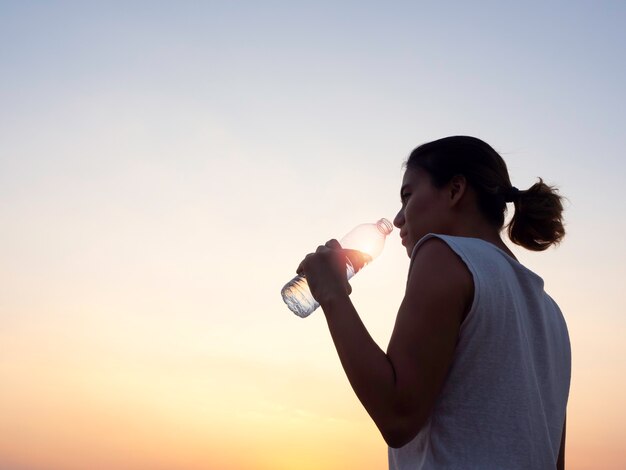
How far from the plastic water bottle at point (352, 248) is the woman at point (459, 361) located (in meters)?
1.13

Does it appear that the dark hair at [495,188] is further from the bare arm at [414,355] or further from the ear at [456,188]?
the bare arm at [414,355]

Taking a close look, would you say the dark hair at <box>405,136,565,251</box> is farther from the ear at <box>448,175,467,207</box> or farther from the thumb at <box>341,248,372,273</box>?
the thumb at <box>341,248,372,273</box>

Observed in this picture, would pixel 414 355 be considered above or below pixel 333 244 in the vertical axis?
below

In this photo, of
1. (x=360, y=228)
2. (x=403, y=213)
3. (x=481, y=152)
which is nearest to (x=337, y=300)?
(x=403, y=213)

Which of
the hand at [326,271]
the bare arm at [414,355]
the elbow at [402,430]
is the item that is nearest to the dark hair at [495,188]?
the hand at [326,271]

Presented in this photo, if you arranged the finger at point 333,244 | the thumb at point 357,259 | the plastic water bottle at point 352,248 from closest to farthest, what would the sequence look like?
1. the finger at point 333,244
2. the thumb at point 357,259
3. the plastic water bottle at point 352,248

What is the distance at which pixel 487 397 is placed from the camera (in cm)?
211

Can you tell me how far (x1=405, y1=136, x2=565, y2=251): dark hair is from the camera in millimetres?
2648

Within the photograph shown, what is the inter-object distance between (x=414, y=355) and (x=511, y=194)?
3.19 ft

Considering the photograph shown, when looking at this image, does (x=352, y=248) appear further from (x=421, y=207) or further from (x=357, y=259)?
(x=421, y=207)

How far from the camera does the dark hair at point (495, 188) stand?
2648 mm

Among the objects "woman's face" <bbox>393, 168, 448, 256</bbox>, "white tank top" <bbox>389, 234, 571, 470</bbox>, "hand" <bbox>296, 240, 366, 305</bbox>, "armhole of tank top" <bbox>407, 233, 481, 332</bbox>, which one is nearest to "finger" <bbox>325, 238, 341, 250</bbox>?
"hand" <bbox>296, 240, 366, 305</bbox>

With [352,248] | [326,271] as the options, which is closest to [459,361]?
[326,271]

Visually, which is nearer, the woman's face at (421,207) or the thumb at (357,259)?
the woman's face at (421,207)
